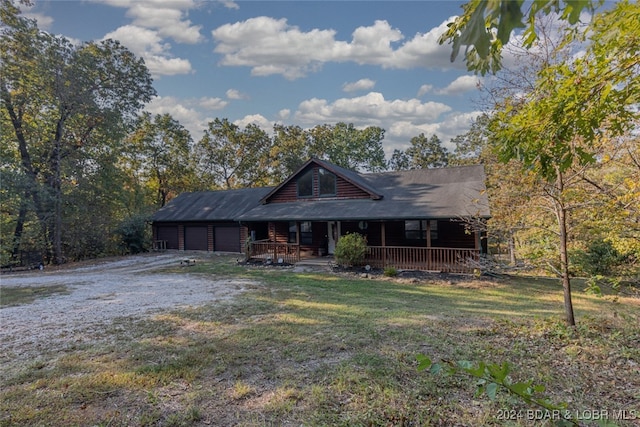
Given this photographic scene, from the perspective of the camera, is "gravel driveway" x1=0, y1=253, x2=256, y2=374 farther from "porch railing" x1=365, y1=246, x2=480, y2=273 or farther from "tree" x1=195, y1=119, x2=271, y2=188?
"tree" x1=195, y1=119, x2=271, y2=188

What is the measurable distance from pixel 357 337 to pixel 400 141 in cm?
3814

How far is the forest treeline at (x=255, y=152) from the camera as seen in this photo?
2.80 m

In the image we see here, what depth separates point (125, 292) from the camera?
9758mm

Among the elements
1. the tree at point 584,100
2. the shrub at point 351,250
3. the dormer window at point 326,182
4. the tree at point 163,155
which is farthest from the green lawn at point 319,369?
the tree at point 163,155

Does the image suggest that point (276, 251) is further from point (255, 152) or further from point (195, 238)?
point (255, 152)

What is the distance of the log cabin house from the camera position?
41.7ft

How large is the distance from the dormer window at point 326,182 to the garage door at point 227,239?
6.87m

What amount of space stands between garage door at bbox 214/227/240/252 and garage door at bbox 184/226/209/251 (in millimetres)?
1102

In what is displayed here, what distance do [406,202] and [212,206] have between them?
14297 mm

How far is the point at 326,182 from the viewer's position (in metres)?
16.8

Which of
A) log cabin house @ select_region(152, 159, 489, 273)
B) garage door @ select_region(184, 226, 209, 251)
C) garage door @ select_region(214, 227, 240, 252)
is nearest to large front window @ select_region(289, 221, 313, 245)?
log cabin house @ select_region(152, 159, 489, 273)

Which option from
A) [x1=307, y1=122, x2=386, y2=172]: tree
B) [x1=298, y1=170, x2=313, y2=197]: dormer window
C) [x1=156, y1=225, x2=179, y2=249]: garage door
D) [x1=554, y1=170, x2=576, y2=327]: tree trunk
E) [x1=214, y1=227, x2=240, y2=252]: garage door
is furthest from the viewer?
[x1=307, y1=122, x2=386, y2=172]: tree

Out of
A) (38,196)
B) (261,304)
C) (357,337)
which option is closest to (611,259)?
(357,337)

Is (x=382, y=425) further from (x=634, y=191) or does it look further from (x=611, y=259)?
(x=611, y=259)
